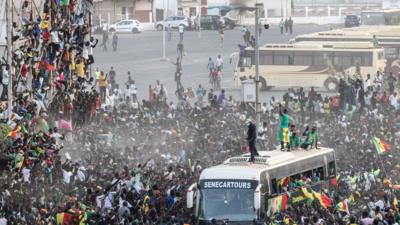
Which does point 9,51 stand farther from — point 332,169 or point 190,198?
point 190,198

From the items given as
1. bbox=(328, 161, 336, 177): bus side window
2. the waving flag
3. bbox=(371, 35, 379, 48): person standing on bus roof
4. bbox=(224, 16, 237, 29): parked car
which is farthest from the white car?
the waving flag

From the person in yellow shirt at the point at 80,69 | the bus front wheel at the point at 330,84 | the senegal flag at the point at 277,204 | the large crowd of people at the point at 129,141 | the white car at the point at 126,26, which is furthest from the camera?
the white car at the point at 126,26

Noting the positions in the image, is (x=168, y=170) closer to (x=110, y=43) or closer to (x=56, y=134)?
(x=56, y=134)

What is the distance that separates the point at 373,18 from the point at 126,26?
16.7 m

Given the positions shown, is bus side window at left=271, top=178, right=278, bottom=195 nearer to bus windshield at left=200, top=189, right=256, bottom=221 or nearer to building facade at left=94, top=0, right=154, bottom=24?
bus windshield at left=200, top=189, right=256, bottom=221

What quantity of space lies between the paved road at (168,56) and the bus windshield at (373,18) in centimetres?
579

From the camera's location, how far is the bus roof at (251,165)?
25625 mm

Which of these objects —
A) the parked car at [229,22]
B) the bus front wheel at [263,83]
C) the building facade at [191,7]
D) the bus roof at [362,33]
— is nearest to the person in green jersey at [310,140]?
the bus front wheel at [263,83]

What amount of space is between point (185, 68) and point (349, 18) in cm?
3093

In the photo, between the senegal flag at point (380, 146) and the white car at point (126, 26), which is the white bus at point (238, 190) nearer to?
the senegal flag at point (380, 146)

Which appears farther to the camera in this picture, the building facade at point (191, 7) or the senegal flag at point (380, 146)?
the building facade at point (191, 7)

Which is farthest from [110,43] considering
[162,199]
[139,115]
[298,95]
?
[162,199]

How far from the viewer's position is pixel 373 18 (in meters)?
83.7

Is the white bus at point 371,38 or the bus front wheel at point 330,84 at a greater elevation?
the white bus at point 371,38
